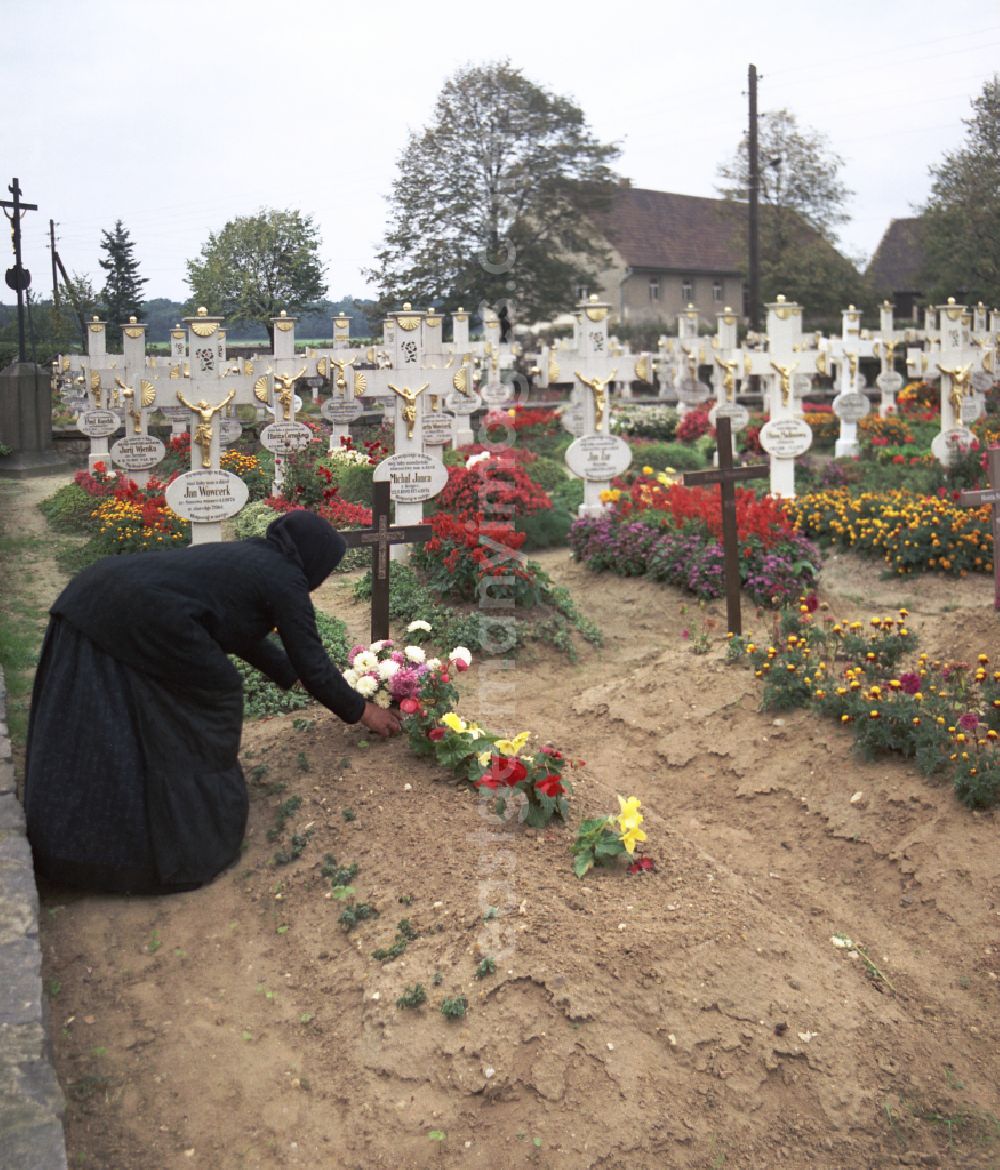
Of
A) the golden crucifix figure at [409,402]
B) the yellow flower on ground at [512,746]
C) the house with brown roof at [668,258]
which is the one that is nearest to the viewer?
the yellow flower on ground at [512,746]

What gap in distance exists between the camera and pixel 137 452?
14.0m

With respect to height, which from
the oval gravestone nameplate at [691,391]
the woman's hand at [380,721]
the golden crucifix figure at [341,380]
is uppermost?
the oval gravestone nameplate at [691,391]

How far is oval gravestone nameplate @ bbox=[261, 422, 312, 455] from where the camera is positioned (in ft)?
42.8

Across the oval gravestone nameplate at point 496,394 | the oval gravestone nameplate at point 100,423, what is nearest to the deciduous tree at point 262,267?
the oval gravestone nameplate at point 496,394

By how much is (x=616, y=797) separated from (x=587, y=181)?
3209cm

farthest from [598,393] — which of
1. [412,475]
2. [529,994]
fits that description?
[529,994]

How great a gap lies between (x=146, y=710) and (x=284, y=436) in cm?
956

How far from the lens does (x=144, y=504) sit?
12.4 metres

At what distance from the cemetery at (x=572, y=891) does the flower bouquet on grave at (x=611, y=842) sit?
0.02m

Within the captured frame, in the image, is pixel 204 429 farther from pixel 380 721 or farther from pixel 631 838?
pixel 631 838

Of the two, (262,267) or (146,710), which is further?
(262,267)

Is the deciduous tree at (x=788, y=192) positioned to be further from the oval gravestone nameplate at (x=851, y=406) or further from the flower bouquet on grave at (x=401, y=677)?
the flower bouquet on grave at (x=401, y=677)

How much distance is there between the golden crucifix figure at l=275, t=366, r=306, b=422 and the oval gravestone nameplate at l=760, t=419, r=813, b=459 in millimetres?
5212

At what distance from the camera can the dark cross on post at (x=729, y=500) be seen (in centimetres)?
840
